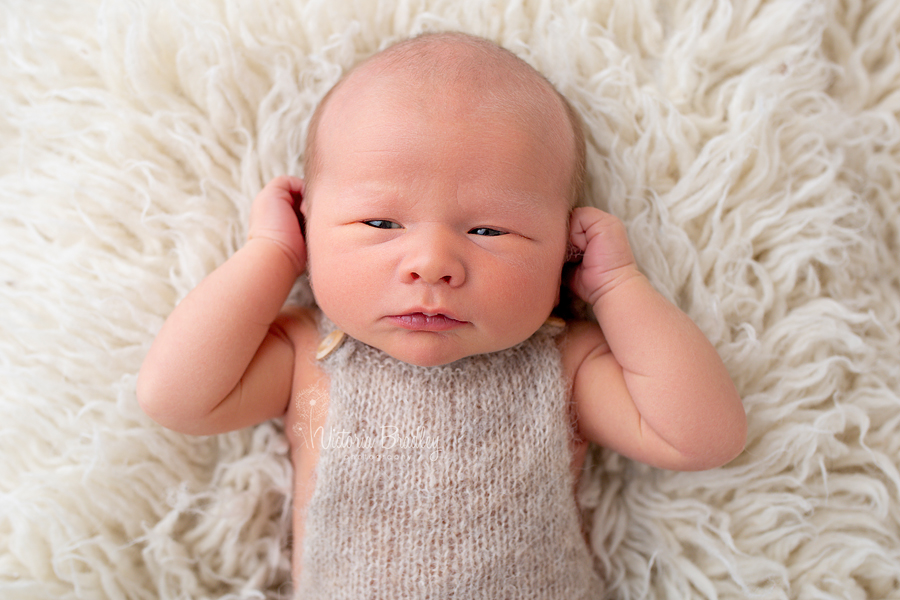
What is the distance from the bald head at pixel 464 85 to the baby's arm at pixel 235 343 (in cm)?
12

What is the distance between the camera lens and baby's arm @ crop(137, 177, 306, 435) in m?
1.07

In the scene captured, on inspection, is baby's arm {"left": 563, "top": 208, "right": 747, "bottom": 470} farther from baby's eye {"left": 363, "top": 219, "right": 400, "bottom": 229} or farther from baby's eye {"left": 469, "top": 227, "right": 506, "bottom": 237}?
baby's eye {"left": 363, "top": 219, "right": 400, "bottom": 229}

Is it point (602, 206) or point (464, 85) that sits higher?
point (464, 85)

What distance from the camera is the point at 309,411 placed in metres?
1.14

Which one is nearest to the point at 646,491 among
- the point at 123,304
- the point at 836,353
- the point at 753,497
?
the point at 753,497

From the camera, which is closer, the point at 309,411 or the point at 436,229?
the point at 436,229

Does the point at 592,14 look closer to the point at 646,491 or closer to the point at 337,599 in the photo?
the point at 646,491

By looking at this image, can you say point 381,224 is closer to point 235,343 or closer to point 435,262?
point 435,262

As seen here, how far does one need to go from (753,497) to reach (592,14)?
0.91m

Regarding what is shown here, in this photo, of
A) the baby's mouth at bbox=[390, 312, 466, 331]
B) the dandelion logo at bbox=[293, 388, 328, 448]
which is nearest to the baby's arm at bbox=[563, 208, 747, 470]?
the baby's mouth at bbox=[390, 312, 466, 331]

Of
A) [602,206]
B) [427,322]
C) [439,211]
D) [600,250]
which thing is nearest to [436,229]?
[439,211]

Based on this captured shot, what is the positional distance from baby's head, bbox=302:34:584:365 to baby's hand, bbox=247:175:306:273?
12 centimetres

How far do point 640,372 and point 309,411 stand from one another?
537mm

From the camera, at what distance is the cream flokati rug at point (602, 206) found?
3.81 feet
